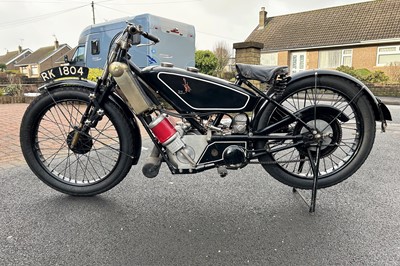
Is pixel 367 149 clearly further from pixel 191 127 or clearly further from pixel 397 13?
pixel 397 13

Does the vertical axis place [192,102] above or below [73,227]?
above

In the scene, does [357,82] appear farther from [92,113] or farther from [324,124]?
[92,113]

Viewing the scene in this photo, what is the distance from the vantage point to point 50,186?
2.49 m

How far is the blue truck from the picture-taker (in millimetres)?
9391

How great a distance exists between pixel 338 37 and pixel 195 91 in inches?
769

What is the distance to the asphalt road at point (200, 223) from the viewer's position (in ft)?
5.72

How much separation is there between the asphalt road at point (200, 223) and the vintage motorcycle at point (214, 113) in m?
0.28

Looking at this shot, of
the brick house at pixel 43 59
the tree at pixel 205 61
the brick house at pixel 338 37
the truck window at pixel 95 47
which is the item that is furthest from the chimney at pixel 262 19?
the brick house at pixel 43 59

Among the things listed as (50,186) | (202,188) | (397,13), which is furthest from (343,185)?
(397,13)

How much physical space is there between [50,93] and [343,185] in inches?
102

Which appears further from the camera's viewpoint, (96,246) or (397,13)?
(397,13)

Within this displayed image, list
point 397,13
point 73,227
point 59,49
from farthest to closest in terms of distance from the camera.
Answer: point 59,49
point 397,13
point 73,227

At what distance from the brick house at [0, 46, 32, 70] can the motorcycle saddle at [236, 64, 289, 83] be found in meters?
53.6

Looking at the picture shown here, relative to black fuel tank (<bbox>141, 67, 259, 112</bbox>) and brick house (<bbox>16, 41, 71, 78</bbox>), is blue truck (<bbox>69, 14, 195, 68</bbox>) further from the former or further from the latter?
brick house (<bbox>16, 41, 71, 78</bbox>)
